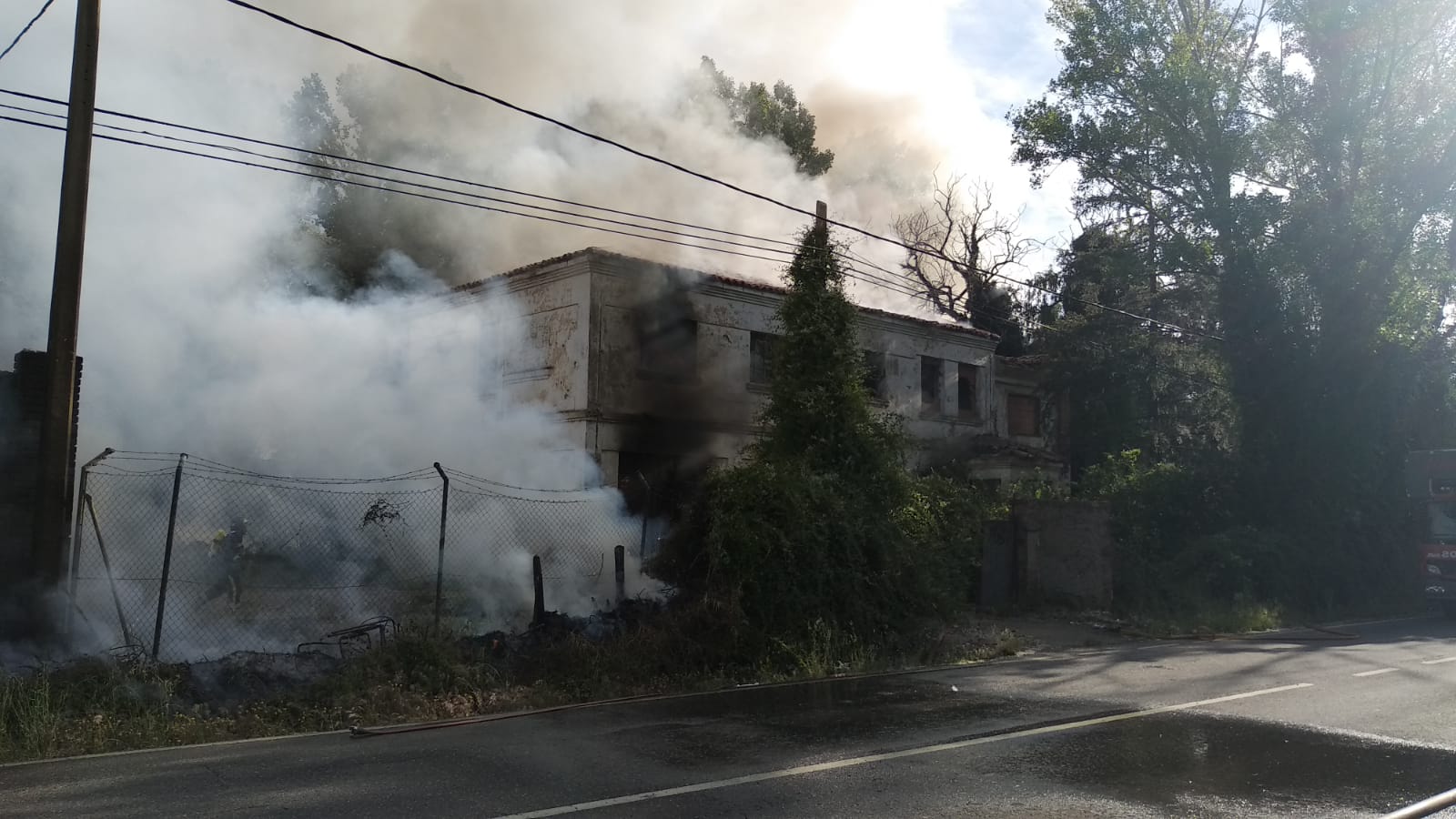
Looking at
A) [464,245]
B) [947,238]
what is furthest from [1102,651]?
[947,238]

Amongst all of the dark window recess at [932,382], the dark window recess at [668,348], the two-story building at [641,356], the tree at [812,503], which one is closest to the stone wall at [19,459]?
the tree at [812,503]

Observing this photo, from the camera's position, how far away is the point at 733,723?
25.7 feet

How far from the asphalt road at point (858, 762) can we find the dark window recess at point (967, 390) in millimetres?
18334

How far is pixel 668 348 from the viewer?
2052 cm

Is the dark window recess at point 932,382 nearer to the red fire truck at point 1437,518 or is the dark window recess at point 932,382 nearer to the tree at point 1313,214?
the tree at point 1313,214

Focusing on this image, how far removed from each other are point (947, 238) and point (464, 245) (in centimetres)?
2144

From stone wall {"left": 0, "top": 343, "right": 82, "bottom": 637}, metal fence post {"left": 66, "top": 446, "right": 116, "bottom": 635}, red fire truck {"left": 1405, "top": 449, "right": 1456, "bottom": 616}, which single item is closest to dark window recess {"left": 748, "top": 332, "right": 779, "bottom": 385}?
red fire truck {"left": 1405, "top": 449, "right": 1456, "bottom": 616}

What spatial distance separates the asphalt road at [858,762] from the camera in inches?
211

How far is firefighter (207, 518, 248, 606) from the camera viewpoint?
12008 mm

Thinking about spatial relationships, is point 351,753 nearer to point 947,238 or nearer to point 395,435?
point 395,435

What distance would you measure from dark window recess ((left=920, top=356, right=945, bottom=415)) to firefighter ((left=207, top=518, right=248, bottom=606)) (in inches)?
705

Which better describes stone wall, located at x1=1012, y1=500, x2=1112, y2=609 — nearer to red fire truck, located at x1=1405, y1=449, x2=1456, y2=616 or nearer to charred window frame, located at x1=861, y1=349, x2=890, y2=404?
red fire truck, located at x1=1405, y1=449, x2=1456, y2=616

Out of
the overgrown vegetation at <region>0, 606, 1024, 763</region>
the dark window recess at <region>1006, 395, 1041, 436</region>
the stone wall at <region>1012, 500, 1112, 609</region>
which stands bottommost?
the overgrown vegetation at <region>0, 606, 1024, 763</region>

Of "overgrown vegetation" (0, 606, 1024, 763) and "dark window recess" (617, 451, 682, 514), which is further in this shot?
"dark window recess" (617, 451, 682, 514)
